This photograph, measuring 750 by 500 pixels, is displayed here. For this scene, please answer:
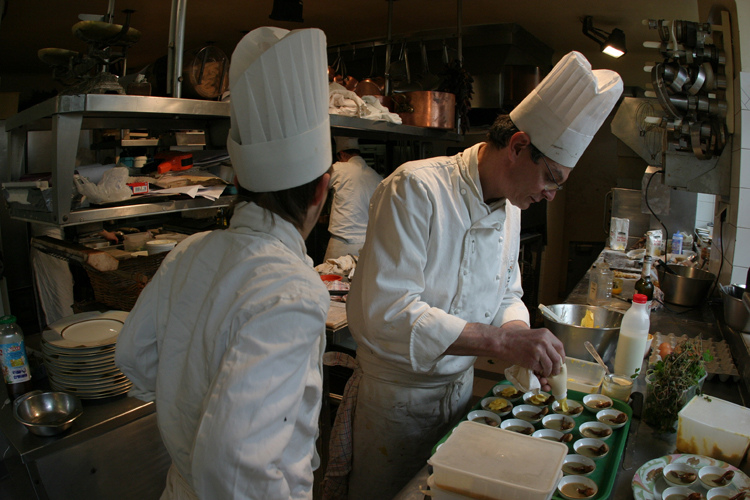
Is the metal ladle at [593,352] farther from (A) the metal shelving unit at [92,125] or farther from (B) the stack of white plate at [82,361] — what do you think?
(B) the stack of white plate at [82,361]

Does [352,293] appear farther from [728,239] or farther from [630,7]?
[630,7]

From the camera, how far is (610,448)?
1.28 metres

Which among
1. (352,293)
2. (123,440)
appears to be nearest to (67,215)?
(123,440)

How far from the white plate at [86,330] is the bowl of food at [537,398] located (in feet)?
4.83

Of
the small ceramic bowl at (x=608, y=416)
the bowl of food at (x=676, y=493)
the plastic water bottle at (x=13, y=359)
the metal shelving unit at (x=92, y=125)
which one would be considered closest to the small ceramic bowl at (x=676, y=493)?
the bowl of food at (x=676, y=493)

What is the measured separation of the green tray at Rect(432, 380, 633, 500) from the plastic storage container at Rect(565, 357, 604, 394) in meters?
0.07

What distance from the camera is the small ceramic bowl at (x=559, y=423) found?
1351mm

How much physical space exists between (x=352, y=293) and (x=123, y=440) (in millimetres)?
1055

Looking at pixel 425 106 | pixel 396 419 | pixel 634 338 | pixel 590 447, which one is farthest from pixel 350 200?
pixel 590 447

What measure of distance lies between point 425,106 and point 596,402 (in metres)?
2.90

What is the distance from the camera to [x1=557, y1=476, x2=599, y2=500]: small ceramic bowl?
108cm

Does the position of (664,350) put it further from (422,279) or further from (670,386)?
(422,279)

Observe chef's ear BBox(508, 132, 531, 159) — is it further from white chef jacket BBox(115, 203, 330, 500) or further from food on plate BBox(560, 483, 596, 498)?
food on plate BBox(560, 483, 596, 498)

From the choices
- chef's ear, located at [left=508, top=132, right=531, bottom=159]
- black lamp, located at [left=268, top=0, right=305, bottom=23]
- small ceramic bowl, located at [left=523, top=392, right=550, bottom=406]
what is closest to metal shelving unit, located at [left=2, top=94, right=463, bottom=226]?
chef's ear, located at [left=508, top=132, right=531, bottom=159]
